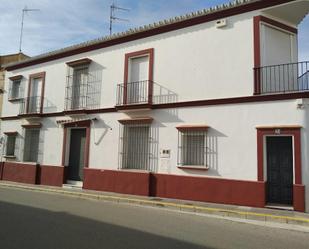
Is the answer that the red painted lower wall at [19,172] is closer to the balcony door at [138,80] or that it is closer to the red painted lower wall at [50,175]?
the red painted lower wall at [50,175]

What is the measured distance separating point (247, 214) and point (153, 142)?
15.8 ft

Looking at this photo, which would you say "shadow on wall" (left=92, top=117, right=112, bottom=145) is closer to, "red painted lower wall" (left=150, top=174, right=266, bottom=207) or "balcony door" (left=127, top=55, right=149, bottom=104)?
→ "balcony door" (left=127, top=55, right=149, bottom=104)

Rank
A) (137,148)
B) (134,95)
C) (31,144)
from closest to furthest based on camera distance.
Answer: (137,148), (134,95), (31,144)

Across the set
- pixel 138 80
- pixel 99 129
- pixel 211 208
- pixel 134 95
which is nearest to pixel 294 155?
pixel 211 208

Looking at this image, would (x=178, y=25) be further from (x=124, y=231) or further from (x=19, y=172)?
(x=19, y=172)

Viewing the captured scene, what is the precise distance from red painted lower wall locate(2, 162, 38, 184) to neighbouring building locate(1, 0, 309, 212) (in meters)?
0.76

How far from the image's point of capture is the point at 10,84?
2000cm

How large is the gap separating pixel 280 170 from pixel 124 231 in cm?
561

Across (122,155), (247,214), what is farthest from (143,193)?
(247,214)

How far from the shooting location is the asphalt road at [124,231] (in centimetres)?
638

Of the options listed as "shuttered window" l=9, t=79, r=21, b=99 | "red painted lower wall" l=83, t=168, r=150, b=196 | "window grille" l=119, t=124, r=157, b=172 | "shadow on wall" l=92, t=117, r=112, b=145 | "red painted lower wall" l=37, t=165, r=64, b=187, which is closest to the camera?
"red painted lower wall" l=83, t=168, r=150, b=196

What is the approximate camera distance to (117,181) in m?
13.6

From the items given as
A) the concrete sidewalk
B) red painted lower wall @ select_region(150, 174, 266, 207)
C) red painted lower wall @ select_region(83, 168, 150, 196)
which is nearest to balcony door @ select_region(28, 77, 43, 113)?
red painted lower wall @ select_region(83, 168, 150, 196)

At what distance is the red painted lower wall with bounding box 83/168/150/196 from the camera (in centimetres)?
1284
